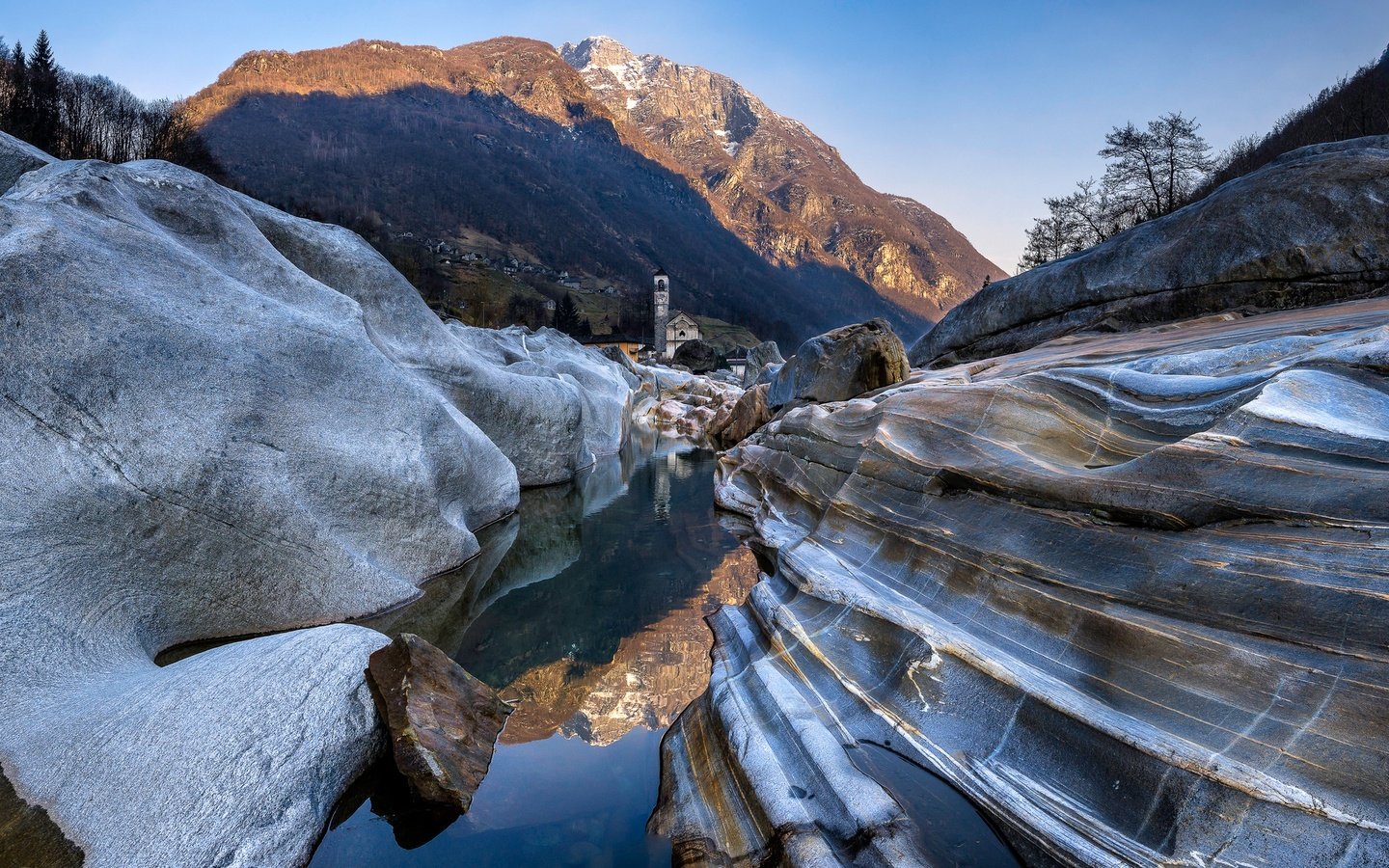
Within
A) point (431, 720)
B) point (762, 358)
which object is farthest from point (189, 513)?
point (762, 358)

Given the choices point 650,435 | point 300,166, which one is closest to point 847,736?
point 650,435

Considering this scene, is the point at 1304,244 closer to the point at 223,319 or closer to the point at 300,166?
the point at 223,319

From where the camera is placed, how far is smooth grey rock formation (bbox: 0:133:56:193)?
6727 millimetres

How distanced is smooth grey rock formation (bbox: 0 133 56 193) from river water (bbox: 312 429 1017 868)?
6049mm

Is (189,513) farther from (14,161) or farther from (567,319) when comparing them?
(567,319)

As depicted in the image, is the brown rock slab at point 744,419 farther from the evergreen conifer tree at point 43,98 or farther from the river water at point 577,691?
the evergreen conifer tree at point 43,98

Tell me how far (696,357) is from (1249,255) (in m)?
61.7

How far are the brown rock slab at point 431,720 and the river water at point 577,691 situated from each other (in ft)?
0.38

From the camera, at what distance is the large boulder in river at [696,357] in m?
69.6

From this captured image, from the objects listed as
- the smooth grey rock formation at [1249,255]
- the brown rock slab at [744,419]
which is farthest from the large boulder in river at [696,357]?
the smooth grey rock formation at [1249,255]

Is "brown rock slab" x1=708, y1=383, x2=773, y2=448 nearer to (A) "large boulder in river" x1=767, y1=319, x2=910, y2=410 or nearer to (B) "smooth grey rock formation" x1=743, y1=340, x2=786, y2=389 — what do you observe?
(A) "large boulder in river" x1=767, y1=319, x2=910, y2=410

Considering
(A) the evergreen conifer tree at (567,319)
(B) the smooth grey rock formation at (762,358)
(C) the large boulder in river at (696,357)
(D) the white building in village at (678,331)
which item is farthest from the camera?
(D) the white building in village at (678,331)

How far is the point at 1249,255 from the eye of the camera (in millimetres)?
8969

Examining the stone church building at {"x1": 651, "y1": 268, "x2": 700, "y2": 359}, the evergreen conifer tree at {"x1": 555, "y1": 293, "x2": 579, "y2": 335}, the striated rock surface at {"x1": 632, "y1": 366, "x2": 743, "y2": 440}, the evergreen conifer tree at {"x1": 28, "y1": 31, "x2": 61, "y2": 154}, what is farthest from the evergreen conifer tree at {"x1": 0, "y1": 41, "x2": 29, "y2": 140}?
the stone church building at {"x1": 651, "y1": 268, "x2": 700, "y2": 359}
